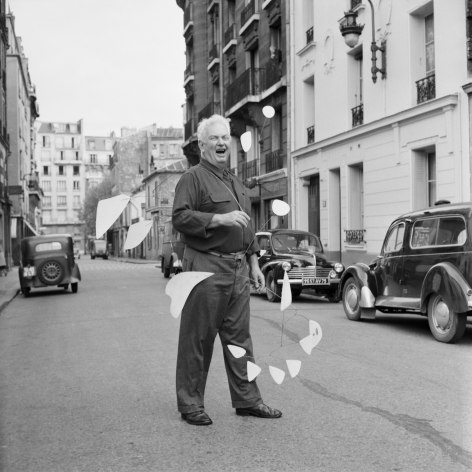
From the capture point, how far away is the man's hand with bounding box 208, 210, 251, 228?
425 centimetres

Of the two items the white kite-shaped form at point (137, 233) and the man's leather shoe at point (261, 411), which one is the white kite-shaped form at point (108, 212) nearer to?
the white kite-shaped form at point (137, 233)

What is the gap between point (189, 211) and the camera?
4336 millimetres

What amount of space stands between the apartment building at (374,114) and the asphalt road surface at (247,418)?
7.30 meters

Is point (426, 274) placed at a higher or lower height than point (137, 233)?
lower

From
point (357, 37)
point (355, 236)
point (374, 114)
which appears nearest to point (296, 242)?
point (355, 236)

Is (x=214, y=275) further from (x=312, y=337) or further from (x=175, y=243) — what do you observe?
(x=312, y=337)

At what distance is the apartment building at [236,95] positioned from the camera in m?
5.65

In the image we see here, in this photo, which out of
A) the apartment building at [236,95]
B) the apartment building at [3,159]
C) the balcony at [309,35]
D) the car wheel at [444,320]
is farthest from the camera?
the apartment building at [3,159]

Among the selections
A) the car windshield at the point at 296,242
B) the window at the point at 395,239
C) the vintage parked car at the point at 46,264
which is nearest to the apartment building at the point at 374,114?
the car windshield at the point at 296,242

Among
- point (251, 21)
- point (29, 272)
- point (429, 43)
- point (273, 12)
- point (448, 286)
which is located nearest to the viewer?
point (448, 286)

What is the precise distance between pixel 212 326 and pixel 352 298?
22.9 feet

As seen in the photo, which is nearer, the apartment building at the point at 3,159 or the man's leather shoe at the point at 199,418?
the man's leather shoe at the point at 199,418

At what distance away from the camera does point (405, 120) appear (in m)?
17.1

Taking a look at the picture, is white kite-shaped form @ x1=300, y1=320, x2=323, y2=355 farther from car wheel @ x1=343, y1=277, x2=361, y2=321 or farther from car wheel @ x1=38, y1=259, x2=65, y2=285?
car wheel @ x1=38, y1=259, x2=65, y2=285
